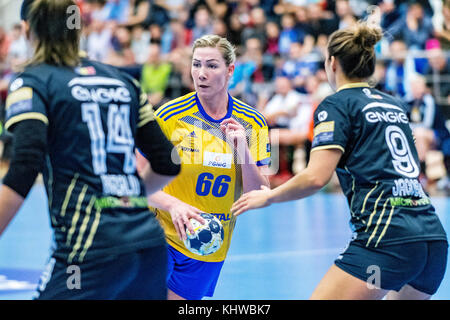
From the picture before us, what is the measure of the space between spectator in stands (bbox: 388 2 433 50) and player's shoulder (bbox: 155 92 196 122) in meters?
9.01

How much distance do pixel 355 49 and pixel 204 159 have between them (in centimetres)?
122

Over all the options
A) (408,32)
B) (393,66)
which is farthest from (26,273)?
(408,32)

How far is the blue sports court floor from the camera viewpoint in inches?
243

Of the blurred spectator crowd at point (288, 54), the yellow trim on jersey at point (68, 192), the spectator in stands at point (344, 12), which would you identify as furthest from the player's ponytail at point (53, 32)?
the spectator in stands at point (344, 12)

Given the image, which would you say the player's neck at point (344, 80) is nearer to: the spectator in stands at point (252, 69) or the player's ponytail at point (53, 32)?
the player's ponytail at point (53, 32)

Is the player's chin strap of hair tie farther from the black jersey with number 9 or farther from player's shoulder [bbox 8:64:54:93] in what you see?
the black jersey with number 9

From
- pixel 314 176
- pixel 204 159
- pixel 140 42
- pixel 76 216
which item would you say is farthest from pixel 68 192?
pixel 140 42

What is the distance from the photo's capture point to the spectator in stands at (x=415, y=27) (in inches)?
500

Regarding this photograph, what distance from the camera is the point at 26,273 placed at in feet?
22.2

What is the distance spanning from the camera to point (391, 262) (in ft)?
11.0

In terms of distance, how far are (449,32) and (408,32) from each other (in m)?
0.72

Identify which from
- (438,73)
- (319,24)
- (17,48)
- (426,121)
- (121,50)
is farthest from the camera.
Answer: (17,48)

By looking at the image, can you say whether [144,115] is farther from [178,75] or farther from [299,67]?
[178,75]

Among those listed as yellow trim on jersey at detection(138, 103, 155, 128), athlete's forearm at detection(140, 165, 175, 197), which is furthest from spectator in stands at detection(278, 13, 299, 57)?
yellow trim on jersey at detection(138, 103, 155, 128)
